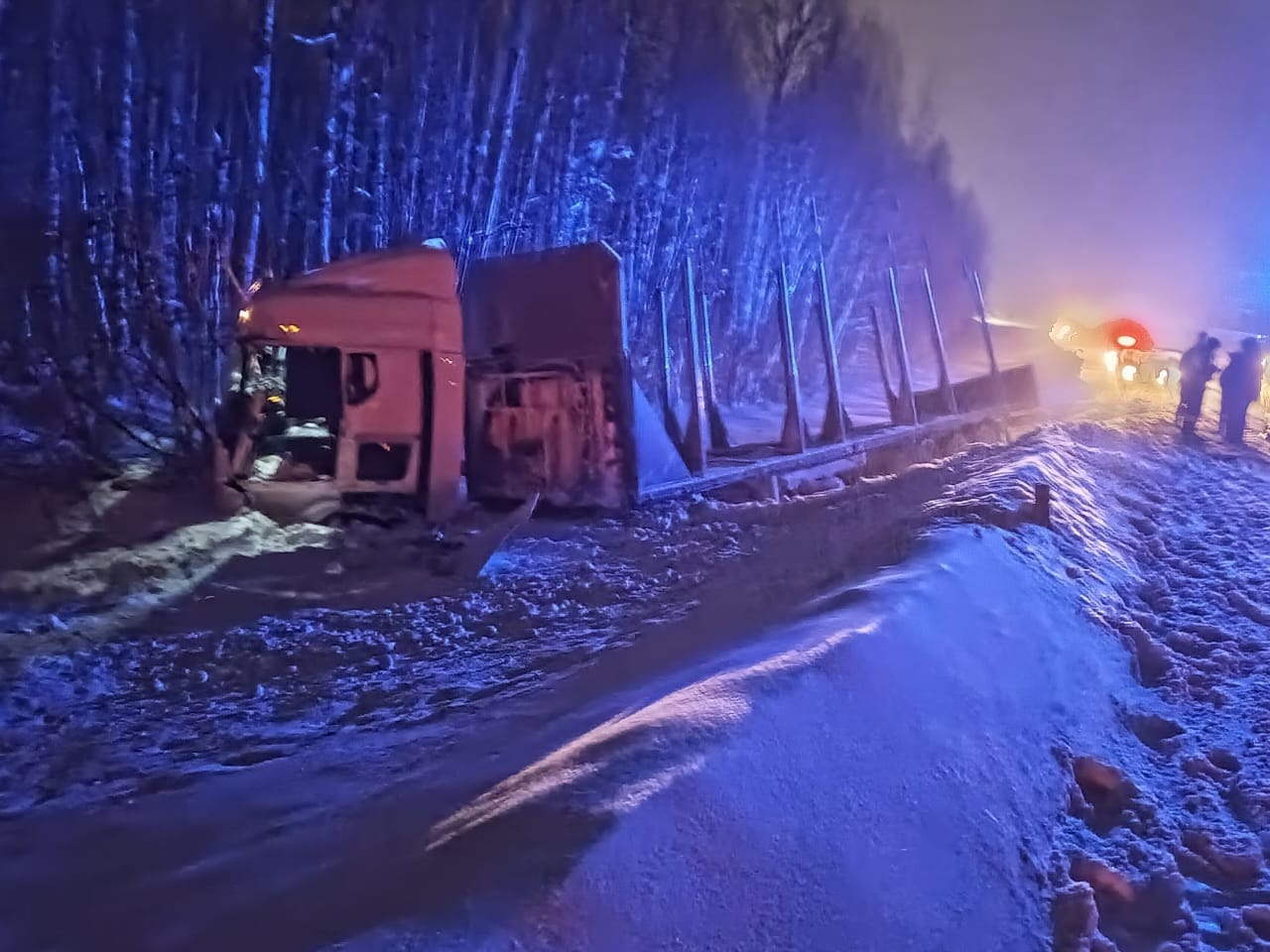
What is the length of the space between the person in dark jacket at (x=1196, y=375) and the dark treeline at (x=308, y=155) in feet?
26.2

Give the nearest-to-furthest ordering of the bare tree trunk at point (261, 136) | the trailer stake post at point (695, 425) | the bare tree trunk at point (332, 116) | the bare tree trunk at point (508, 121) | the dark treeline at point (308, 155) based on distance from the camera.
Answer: the trailer stake post at point (695, 425) → the dark treeline at point (308, 155) → the bare tree trunk at point (261, 136) → the bare tree trunk at point (332, 116) → the bare tree trunk at point (508, 121)

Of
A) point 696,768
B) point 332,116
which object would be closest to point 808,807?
point 696,768

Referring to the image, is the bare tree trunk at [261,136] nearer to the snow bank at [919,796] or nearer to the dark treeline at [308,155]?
the dark treeline at [308,155]

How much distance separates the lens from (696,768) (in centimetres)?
255

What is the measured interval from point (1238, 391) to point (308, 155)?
12.3 m

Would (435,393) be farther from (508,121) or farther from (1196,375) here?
(1196,375)

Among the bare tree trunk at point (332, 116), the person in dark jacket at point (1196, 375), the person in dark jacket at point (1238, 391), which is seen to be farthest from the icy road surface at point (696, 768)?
the person in dark jacket at point (1196, 375)

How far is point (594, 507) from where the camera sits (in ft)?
26.2

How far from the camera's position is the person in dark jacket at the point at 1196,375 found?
46.3ft

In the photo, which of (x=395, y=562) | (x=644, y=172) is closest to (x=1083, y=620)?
(x=395, y=562)

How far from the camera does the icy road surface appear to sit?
232 cm

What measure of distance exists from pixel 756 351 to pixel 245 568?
50.4 feet

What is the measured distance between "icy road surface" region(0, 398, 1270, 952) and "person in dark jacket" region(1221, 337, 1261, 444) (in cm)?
856

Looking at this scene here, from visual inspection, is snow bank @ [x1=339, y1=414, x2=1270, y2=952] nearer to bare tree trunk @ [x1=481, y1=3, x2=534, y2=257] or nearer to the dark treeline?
the dark treeline
